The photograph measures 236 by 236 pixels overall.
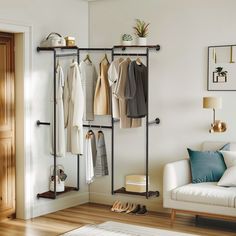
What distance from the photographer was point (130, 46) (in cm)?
595

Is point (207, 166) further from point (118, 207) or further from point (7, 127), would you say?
point (7, 127)

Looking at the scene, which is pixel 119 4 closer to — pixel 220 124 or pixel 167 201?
pixel 220 124

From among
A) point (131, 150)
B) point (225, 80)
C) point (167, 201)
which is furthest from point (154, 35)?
point (167, 201)

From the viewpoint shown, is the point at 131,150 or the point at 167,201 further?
the point at 131,150

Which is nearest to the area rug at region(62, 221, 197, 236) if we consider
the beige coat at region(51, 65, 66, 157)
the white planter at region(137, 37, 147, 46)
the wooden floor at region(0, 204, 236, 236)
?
the wooden floor at region(0, 204, 236, 236)

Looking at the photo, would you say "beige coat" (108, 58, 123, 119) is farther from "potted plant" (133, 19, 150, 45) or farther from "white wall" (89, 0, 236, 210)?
"white wall" (89, 0, 236, 210)

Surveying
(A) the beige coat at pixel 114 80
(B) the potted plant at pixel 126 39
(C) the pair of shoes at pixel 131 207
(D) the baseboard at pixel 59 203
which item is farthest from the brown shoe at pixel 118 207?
(B) the potted plant at pixel 126 39

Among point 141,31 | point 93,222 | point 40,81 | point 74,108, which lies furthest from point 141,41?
point 93,222

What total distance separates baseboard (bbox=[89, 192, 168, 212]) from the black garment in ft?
3.73

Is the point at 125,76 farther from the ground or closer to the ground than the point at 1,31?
closer to the ground

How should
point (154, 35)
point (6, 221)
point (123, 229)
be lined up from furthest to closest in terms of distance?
point (154, 35), point (6, 221), point (123, 229)

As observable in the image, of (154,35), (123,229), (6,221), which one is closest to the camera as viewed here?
(123,229)

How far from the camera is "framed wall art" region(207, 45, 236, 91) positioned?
5.69m

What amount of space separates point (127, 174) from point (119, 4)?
2.19 meters
